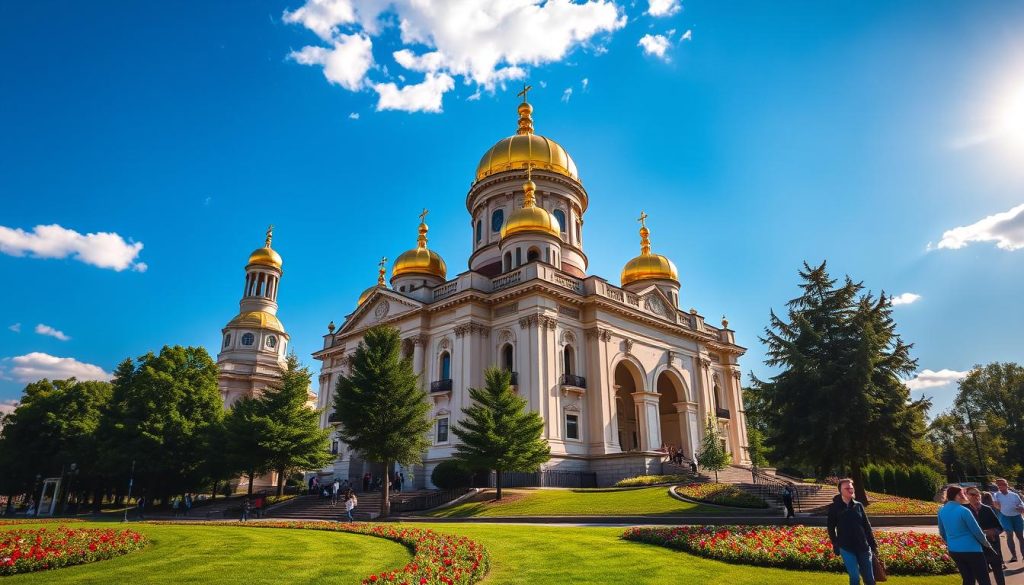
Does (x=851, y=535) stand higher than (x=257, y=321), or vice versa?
(x=257, y=321)

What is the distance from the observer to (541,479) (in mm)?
29844

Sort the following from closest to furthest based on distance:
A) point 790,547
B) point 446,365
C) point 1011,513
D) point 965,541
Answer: point 965,541 → point 1011,513 → point 790,547 → point 446,365

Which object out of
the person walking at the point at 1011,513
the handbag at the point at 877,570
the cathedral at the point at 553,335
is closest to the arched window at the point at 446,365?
the cathedral at the point at 553,335

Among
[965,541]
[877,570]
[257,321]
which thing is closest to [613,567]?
[877,570]

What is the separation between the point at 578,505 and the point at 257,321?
4755 centimetres

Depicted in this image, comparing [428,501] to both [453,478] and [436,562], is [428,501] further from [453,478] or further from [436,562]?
[436,562]

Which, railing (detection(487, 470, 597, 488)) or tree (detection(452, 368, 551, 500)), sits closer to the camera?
tree (detection(452, 368, 551, 500))

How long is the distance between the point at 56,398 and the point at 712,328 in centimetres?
4867

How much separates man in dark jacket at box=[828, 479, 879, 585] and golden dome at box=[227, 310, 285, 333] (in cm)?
6032

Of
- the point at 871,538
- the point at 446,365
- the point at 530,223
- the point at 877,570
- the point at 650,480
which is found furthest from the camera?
the point at 530,223

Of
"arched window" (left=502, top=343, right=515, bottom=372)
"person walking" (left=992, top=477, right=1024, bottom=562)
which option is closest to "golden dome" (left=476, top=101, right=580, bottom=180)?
"arched window" (left=502, top=343, right=515, bottom=372)

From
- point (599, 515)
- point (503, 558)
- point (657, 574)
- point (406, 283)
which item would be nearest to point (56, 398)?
point (406, 283)

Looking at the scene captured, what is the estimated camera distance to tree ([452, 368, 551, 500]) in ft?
82.5

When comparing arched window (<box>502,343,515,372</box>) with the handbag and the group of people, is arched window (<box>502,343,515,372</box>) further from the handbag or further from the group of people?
the handbag
